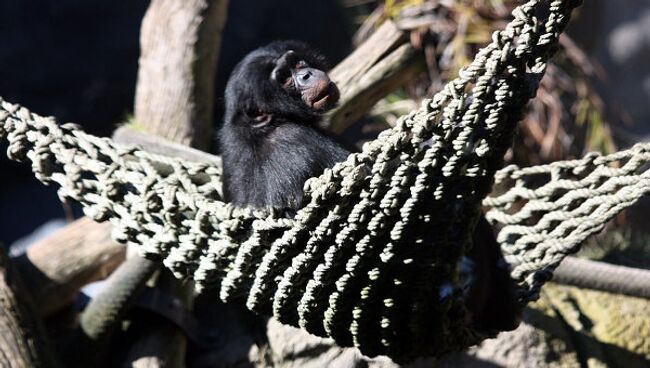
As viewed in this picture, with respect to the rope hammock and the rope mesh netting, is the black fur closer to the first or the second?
the rope hammock

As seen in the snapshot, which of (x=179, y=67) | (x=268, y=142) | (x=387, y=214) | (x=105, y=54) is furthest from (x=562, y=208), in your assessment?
(x=105, y=54)

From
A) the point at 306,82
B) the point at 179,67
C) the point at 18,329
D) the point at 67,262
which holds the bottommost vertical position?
the point at 67,262

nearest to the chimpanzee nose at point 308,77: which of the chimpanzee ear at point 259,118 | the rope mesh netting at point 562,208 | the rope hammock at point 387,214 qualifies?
the chimpanzee ear at point 259,118

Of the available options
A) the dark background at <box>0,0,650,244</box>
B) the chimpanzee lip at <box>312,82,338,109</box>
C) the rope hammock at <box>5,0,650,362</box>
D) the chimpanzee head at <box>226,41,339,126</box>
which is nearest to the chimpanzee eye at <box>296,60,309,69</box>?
the chimpanzee head at <box>226,41,339,126</box>

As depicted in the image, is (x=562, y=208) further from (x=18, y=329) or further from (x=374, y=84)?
(x=18, y=329)

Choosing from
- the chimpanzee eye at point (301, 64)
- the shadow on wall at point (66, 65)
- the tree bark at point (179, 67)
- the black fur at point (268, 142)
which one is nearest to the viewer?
the black fur at point (268, 142)

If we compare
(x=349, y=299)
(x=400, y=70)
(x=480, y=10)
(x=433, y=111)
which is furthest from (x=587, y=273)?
(x=480, y=10)

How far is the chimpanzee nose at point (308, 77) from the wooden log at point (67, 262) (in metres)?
1.43

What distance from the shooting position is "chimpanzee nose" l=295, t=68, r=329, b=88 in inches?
121

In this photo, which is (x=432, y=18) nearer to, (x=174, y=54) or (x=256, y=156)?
(x=174, y=54)

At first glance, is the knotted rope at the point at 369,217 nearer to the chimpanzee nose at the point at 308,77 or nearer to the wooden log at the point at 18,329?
the chimpanzee nose at the point at 308,77

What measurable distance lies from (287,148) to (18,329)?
1384 millimetres

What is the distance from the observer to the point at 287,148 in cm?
277

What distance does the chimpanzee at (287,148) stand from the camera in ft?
8.91
